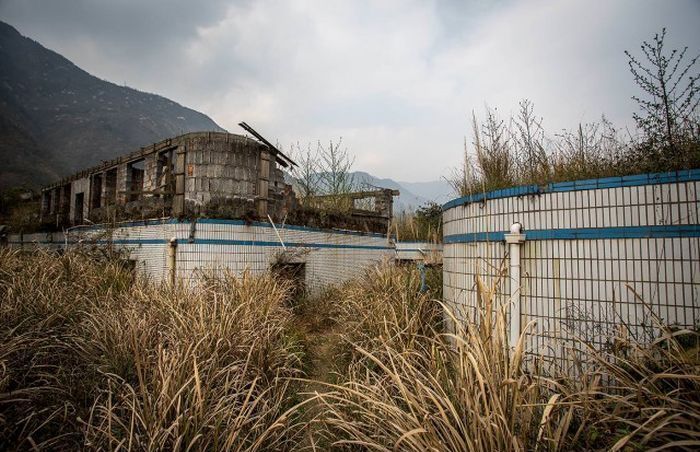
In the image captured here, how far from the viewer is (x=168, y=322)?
4367mm

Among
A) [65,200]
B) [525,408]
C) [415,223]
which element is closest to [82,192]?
[65,200]

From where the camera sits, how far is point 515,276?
3.61 m

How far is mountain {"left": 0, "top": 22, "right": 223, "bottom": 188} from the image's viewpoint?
39.8 m

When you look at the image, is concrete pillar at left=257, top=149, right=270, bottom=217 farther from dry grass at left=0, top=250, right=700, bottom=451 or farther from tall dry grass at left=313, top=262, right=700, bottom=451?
tall dry grass at left=313, top=262, right=700, bottom=451

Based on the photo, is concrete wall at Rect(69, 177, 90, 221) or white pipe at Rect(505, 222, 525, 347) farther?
concrete wall at Rect(69, 177, 90, 221)

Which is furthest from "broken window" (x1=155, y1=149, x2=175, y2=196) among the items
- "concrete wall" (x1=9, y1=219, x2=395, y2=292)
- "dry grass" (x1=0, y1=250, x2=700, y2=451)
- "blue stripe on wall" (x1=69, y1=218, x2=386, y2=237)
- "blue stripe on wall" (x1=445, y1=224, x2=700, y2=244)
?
"blue stripe on wall" (x1=445, y1=224, x2=700, y2=244)

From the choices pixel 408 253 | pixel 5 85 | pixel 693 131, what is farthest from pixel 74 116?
pixel 693 131

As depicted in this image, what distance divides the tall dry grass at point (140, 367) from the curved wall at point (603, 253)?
216 cm

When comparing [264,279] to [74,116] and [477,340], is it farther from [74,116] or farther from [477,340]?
[74,116]

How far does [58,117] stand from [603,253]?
259 feet

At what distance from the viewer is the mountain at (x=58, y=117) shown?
131 ft

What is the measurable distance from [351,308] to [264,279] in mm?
1879

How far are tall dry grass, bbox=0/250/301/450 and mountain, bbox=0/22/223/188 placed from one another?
40507 mm

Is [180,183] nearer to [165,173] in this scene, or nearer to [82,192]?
[165,173]
